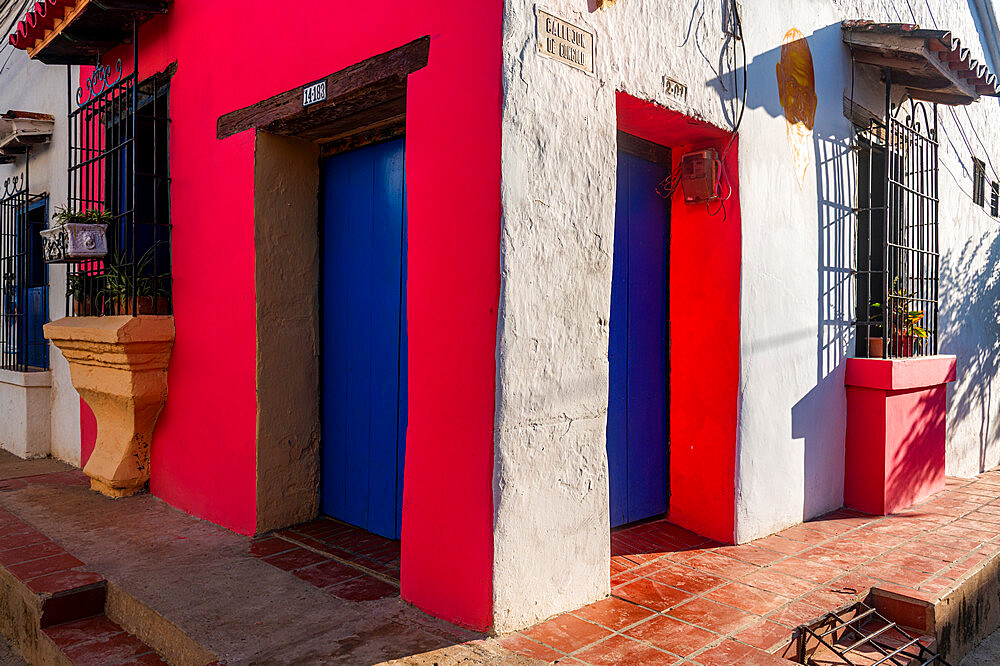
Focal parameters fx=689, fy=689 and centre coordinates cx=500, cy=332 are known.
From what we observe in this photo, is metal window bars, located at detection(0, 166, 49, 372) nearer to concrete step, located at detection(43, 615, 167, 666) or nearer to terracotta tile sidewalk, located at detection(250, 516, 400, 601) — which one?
terracotta tile sidewalk, located at detection(250, 516, 400, 601)

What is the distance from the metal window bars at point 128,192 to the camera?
5055mm

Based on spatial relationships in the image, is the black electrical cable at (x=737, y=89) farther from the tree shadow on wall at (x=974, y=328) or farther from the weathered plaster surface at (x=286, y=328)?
the tree shadow on wall at (x=974, y=328)

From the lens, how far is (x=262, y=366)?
4.36m

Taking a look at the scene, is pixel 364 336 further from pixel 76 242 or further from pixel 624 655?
pixel 624 655

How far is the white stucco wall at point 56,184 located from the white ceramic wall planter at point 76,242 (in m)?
1.79

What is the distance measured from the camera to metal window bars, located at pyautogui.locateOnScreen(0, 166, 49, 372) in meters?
7.45

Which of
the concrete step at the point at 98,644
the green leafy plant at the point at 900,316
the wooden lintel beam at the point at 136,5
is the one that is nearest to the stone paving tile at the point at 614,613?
the concrete step at the point at 98,644

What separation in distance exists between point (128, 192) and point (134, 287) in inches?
31.2

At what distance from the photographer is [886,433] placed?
5.28 m

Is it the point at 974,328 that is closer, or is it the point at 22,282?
the point at 22,282

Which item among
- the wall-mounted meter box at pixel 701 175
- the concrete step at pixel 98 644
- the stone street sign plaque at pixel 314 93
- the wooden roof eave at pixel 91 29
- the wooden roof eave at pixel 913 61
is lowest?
the concrete step at pixel 98 644

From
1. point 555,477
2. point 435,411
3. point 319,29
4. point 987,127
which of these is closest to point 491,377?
point 435,411

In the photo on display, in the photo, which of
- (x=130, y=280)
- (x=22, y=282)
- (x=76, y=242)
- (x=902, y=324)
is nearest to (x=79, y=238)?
(x=76, y=242)

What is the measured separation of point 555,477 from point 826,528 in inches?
105
